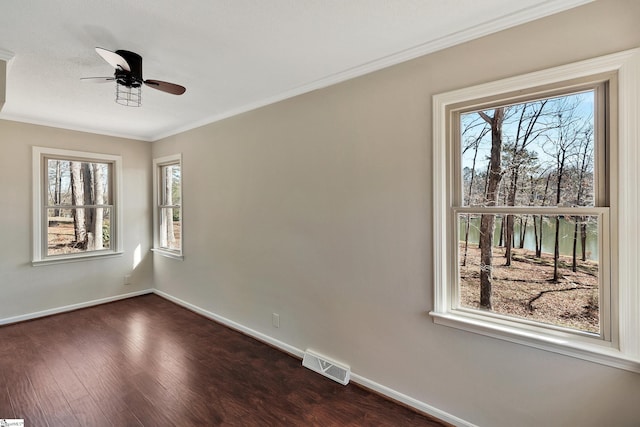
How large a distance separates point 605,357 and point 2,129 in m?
5.84

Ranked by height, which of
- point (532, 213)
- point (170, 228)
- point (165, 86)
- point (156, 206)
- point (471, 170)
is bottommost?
point (170, 228)

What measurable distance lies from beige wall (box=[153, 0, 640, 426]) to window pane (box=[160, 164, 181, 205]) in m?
1.19

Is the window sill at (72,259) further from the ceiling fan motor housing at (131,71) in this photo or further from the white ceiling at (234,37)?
the ceiling fan motor housing at (131,71)

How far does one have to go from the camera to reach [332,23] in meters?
1.76

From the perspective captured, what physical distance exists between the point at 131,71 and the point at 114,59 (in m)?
0.22

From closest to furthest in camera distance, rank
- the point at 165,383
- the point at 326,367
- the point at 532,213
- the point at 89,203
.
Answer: the point at 532,213 < the point at 165,383 < the point at 326,367 < the point at 89,203

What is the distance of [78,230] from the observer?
4168 millimetres

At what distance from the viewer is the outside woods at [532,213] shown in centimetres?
159

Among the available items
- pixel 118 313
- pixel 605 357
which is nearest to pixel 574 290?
pixel 605 357

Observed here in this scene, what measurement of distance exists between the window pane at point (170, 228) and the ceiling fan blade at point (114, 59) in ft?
8.44

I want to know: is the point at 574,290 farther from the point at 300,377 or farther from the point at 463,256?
the point at 300,377

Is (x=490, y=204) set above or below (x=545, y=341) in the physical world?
above

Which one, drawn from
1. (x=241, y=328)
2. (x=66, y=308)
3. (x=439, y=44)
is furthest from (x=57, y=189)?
(x=439, y=44)

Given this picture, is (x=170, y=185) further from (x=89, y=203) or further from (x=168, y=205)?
(x=89, y=203)
